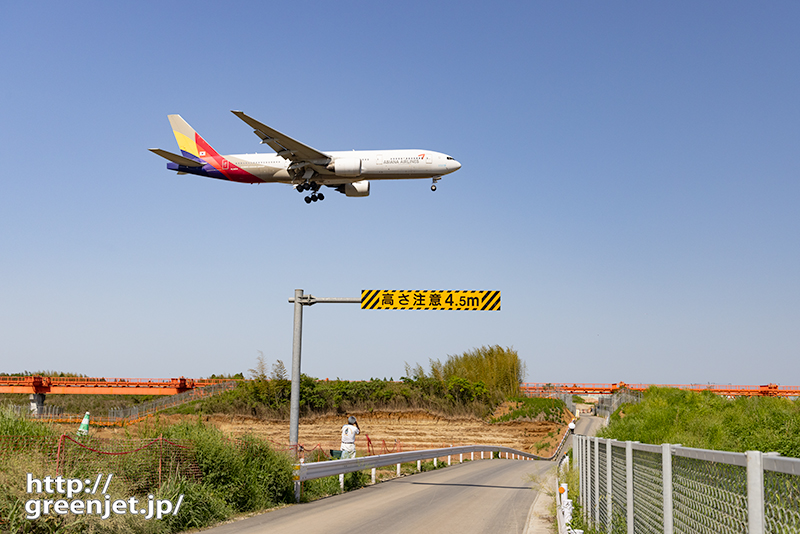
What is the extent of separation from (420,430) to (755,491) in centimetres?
5299

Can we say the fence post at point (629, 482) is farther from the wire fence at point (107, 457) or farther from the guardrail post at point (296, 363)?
the guardrail post at point (296, 363)

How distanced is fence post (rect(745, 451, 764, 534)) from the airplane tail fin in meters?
34.4

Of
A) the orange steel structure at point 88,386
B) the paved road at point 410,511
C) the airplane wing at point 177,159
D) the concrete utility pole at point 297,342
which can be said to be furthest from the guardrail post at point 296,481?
the orange steel structure at point 88,386

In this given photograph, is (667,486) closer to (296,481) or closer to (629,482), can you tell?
(629,482)

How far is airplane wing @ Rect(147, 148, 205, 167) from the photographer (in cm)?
3216

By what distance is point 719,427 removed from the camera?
1594 cm

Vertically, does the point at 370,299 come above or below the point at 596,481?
above

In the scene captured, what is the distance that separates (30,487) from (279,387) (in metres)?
48.4

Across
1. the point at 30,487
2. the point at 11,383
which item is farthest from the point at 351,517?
the point at 11,383

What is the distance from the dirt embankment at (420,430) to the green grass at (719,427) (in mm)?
30378

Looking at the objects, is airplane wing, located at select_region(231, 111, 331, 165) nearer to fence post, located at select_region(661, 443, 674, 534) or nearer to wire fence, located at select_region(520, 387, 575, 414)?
fence post, located at select_region(661, 443, 674, 534)

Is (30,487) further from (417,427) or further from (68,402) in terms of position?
(68,402)

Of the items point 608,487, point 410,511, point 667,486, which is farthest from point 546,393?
point 667,486
